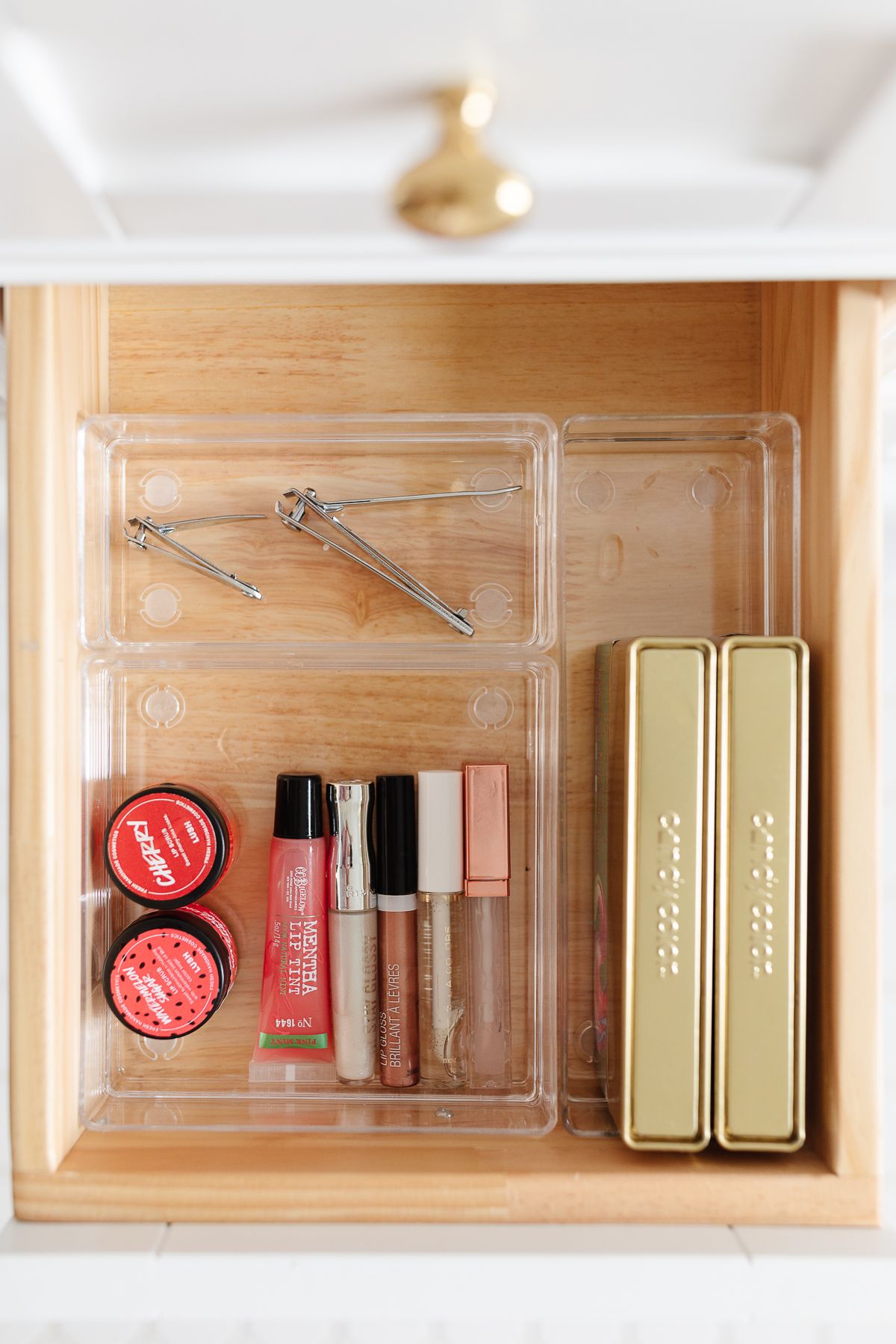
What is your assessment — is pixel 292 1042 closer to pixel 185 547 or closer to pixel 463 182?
pixel 185 547

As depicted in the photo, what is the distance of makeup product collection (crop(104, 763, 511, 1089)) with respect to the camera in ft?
1.99

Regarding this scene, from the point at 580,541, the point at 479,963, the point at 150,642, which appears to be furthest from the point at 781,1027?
the point at 150,642

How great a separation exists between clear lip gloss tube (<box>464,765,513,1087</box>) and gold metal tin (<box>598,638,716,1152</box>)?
0.31 ft

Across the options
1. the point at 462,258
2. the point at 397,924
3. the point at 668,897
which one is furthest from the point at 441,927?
the point at 462,258

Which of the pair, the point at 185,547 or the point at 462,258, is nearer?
the point at 462,258

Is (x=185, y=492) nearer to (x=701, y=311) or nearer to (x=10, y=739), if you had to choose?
(x=10, y=739)

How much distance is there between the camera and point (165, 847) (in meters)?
0.61

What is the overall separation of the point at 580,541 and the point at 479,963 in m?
0.29

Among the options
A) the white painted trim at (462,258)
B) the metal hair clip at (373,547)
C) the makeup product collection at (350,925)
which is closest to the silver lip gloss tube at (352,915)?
the makeup product collection at (350,925)

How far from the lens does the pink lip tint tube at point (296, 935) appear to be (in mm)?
620

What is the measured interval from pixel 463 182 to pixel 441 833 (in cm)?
41

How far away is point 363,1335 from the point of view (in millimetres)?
769

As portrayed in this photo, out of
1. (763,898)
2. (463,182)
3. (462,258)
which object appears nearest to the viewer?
(463,182)

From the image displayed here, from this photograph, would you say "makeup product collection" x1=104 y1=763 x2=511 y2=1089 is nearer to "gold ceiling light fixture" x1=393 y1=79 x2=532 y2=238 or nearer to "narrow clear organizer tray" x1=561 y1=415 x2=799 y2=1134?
"narrow clear organizer tray" x1=561 y1=415 x2=799 y2=1134
